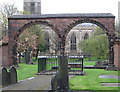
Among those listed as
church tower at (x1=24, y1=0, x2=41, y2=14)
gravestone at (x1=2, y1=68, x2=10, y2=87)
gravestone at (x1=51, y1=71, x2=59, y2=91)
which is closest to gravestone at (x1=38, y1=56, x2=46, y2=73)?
gravestone at (x1=2, y1=68, x2=10, y2=87)

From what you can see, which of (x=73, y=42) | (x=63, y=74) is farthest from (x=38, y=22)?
(x=73, y=42)

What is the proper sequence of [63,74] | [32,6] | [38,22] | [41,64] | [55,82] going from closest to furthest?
[55,82], [63,74], [41,64], [38,22], [32,6]

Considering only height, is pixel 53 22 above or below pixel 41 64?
above

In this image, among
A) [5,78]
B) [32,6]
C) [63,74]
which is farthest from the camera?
[32,6]

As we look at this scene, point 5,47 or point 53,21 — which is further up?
point 53,21

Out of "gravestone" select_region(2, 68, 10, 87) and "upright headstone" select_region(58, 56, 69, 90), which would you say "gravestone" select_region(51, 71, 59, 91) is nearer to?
"upright headstone" select_region(58, 56, 69, 90)

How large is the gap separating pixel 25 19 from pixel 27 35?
31.2ft

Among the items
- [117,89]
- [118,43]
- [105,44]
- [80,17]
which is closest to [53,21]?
[80,17]

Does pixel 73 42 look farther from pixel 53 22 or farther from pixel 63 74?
pixel 63 74

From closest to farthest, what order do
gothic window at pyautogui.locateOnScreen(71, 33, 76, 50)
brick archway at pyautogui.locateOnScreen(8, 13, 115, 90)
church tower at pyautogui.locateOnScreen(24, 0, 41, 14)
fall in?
brick archway at pyautogui.locateOnScreen(8, 13, 115, 90) < church tower at pyautogui.locateOnScreen(24, 0, 41, 14) < gothic window at pyautogui.locateOnScreen(71, 33, 76, 50)

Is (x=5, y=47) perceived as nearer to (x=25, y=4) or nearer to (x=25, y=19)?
Answer: (x=25, y=19)

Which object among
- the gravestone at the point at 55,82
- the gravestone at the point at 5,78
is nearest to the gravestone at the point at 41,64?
the gravestone at the point at 5,78

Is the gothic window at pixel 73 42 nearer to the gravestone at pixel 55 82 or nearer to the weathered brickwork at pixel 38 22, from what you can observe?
the weathered brickwork at pixel 38 22

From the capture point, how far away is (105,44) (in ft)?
86.6
